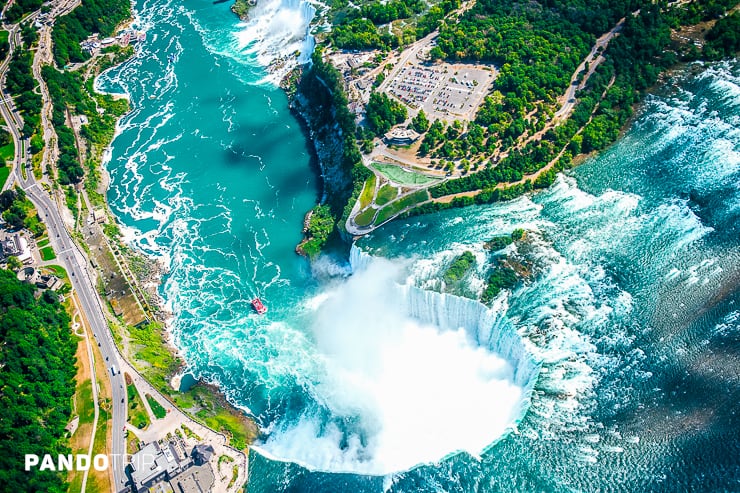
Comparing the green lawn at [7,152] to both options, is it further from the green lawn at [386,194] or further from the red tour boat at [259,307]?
the green lawn at [386,194]

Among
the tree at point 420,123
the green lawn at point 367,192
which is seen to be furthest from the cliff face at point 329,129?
the tree at point 420,123

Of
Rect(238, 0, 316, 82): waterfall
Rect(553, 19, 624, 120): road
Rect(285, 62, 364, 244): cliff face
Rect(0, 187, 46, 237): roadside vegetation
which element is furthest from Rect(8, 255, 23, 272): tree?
Rect(553, 19, 624, 120): road

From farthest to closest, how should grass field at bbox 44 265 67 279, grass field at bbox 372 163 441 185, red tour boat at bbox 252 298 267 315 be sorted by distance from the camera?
1. grass field at bbox 372 163 441 185
2. grass field at bbox 44 265 67 279
3. red tour boat at bbox 252 298 267 315

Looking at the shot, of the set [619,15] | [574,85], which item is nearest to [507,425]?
[574,85]

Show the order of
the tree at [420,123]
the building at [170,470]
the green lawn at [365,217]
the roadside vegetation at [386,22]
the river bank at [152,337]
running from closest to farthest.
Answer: the building at [170,470], the river bank at [152,337], the green lawn at [365,217], the tree at [420,123], the roadside vegetation at [386,22]

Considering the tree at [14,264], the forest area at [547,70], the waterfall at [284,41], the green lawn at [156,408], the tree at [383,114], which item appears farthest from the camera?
the waterfall at [284,41]

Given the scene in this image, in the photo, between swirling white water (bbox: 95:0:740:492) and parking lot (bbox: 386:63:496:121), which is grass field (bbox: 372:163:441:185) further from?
parking lot (bbox: 386:63:496:121)

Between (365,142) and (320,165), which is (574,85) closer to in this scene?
(365,142)
